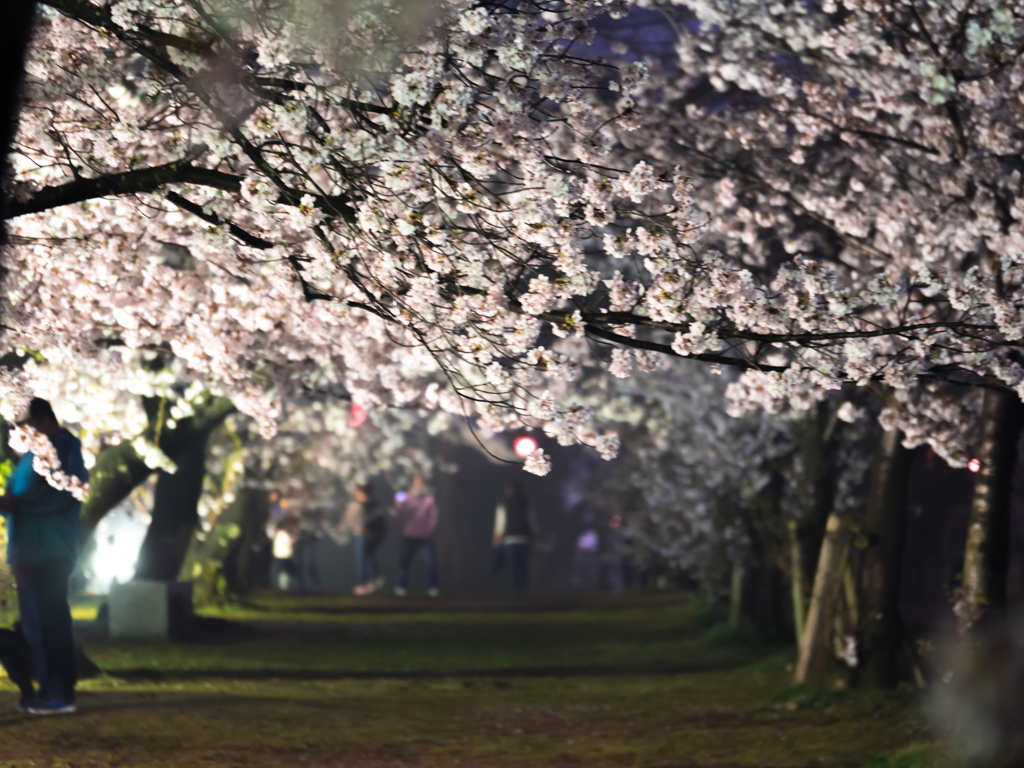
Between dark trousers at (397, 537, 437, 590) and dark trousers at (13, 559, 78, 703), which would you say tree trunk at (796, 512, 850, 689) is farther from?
dark trousers at (397, 537, 437, 590)

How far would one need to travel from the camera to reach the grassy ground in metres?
8.09

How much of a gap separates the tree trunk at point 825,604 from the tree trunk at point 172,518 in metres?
7.13

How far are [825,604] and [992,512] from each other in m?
2.47

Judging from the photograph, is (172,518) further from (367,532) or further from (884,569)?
→ (367,532)

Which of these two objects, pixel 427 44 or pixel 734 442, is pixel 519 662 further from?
pixel 427 44

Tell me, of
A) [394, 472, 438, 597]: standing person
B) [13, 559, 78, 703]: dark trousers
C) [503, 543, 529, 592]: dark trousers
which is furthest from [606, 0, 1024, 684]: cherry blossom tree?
[503, 543, 529, 592]: dark trousers

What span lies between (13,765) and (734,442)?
1169 cm

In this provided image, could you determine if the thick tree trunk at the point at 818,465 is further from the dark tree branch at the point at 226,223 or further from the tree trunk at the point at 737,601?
the dark tree branch at the point at 226,223

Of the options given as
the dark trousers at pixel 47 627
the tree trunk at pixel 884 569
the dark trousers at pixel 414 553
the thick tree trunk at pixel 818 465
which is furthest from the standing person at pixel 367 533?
the dark trousers at pixel 47 627

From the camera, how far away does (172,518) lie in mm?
14539

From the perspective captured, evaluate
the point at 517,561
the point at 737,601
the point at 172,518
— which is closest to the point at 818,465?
the point at 737,601

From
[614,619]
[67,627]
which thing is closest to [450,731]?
[67,627]

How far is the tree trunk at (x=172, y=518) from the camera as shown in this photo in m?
14.4

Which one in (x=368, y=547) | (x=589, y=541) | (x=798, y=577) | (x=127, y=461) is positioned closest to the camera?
(x=127, y=461)
